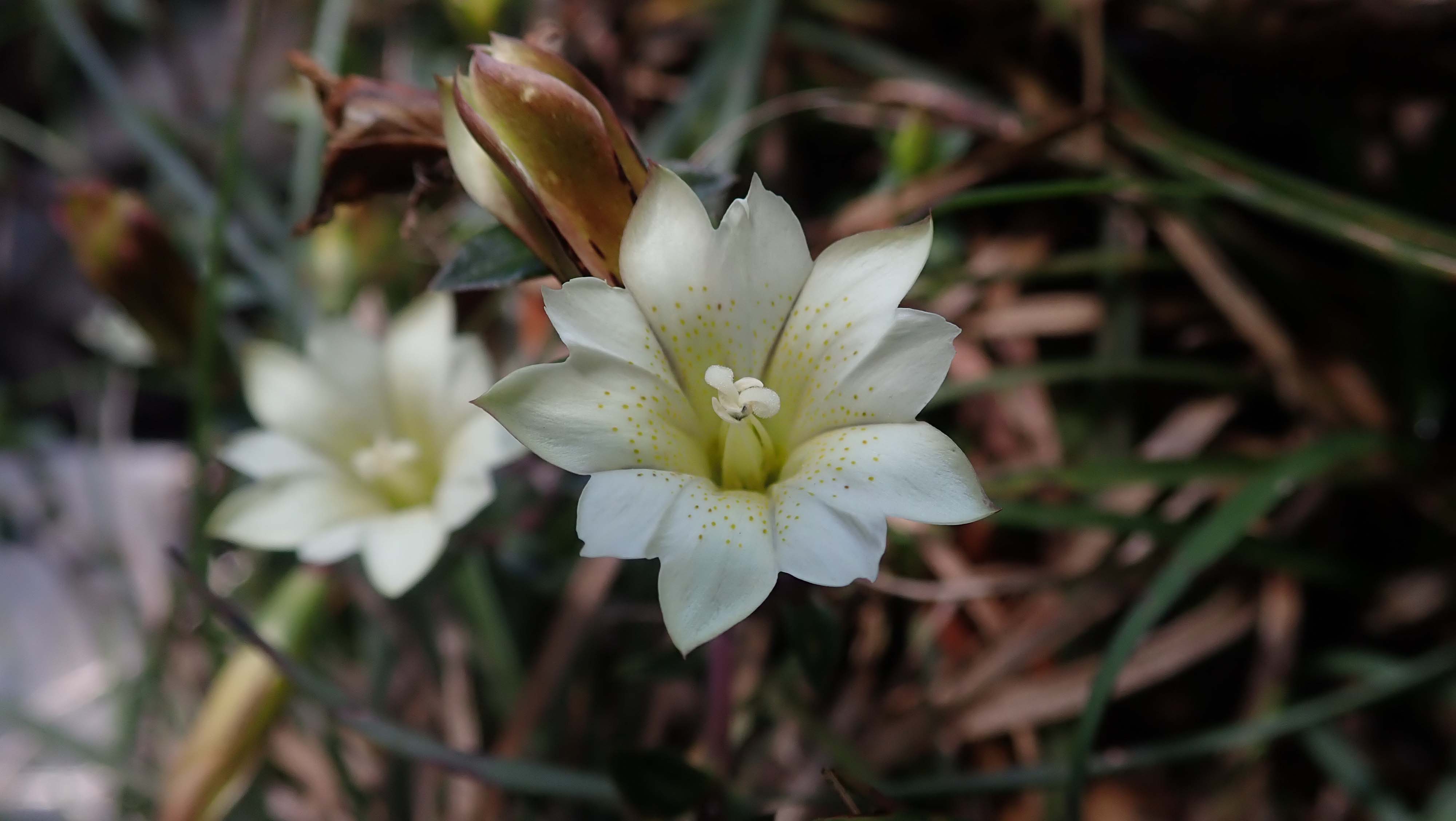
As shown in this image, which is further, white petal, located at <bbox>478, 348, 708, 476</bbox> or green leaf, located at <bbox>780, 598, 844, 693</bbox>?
green leaf, located at <bbox>780, 598, 844, 693</bbox>

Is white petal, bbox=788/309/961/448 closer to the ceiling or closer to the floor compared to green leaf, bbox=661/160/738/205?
closer to the floor

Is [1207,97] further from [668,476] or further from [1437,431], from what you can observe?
[668,476]

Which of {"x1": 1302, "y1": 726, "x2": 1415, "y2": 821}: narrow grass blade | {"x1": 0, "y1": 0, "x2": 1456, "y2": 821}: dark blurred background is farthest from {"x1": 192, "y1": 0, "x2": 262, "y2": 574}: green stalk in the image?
{"x1": 1302, "y1": 726, "x2": 1415, "y2": 821}: narrow grass blade

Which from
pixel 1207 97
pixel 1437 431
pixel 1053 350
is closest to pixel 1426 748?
pixel 1437 431

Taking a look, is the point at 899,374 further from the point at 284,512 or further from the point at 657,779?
the point at 284,512

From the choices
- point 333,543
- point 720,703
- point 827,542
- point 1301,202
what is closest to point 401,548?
point 333,543

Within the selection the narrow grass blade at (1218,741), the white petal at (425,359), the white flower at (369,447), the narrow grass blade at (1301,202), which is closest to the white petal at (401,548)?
the white flower at (369,447)

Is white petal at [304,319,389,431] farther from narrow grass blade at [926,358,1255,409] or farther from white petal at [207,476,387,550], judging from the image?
narrow grass blade at [926,358,1255,409]
